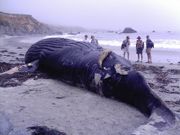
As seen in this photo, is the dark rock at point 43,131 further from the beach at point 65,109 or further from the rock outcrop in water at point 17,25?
the rock outcrop in water at point 17,25

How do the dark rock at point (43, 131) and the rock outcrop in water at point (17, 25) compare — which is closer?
the dark rock at point (43, 131)

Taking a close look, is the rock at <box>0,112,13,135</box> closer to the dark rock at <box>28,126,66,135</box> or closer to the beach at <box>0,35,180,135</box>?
the beach at <box>0,35,180,135</box>

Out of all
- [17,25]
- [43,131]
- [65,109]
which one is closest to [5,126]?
[43,131]

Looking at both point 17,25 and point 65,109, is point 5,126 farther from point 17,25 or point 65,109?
point 17,25

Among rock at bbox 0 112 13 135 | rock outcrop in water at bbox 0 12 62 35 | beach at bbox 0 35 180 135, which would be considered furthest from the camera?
rock outcrop in water at bbox 0 12 62 35

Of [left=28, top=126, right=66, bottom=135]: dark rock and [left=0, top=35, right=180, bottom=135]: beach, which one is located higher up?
[left=28, top=126, right=66, bottom=135]: dark rock

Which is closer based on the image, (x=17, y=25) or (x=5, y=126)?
(x=5, y=126)

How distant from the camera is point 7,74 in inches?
389

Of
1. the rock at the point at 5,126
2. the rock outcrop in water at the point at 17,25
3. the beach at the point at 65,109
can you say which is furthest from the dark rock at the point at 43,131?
the rock outcrop in water at the point at 17,25

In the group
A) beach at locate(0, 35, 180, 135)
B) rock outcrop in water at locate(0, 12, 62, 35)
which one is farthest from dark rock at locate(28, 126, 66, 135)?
rock outcrop in water at locate(0, 12, 62, 35)

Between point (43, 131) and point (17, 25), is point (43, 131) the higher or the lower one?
the higher one

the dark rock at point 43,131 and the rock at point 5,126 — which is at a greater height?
the rock at point 5,126

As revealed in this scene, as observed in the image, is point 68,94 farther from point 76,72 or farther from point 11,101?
point 11,101

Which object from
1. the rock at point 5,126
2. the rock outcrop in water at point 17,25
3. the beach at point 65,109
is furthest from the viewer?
the rock outcrop in water at point 17,25
